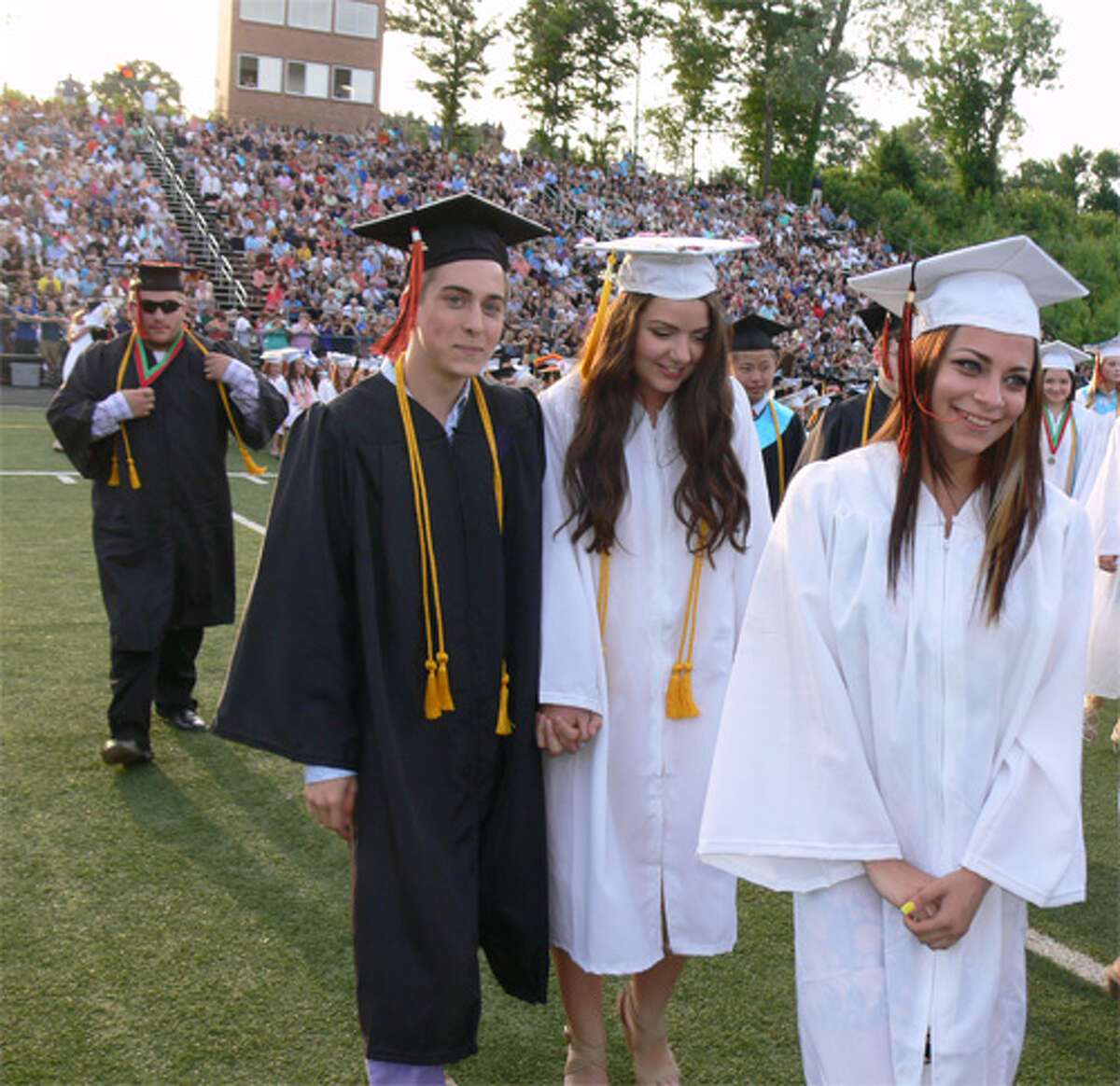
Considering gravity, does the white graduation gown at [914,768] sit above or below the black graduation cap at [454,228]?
below

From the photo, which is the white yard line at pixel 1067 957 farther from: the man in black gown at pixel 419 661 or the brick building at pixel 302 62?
the brick building at pixel 302 62

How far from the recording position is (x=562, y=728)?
2676 mm

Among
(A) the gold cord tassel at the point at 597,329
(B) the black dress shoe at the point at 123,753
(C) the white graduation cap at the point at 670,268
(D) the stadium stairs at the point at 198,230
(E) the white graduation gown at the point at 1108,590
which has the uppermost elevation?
(D) the stadium stairs at the point at 198,230

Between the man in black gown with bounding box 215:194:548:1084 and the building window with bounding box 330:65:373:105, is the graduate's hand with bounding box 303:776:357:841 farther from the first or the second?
the building window with bounding box 330:65:373:105

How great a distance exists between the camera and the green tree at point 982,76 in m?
52.1

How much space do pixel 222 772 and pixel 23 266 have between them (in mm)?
18979

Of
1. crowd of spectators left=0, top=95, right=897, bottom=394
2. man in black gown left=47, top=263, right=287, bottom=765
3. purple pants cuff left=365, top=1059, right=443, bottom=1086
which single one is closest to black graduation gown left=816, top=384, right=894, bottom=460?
man in black gown left=47, top=263, right=287, bottom=765

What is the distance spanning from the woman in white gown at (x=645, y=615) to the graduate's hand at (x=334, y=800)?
44 centimetres

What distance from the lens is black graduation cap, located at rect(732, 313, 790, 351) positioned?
5777mm

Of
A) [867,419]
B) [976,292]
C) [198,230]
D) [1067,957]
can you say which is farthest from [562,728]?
[198,230]

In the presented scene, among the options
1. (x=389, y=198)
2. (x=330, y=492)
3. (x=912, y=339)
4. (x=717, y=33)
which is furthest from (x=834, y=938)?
(x=717, y=33)

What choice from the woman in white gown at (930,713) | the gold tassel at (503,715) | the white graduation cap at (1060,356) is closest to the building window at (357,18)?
the white graduation cap at (1060,356)

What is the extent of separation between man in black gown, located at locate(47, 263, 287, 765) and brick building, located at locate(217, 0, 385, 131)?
141 ft

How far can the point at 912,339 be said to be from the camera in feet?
7.01
